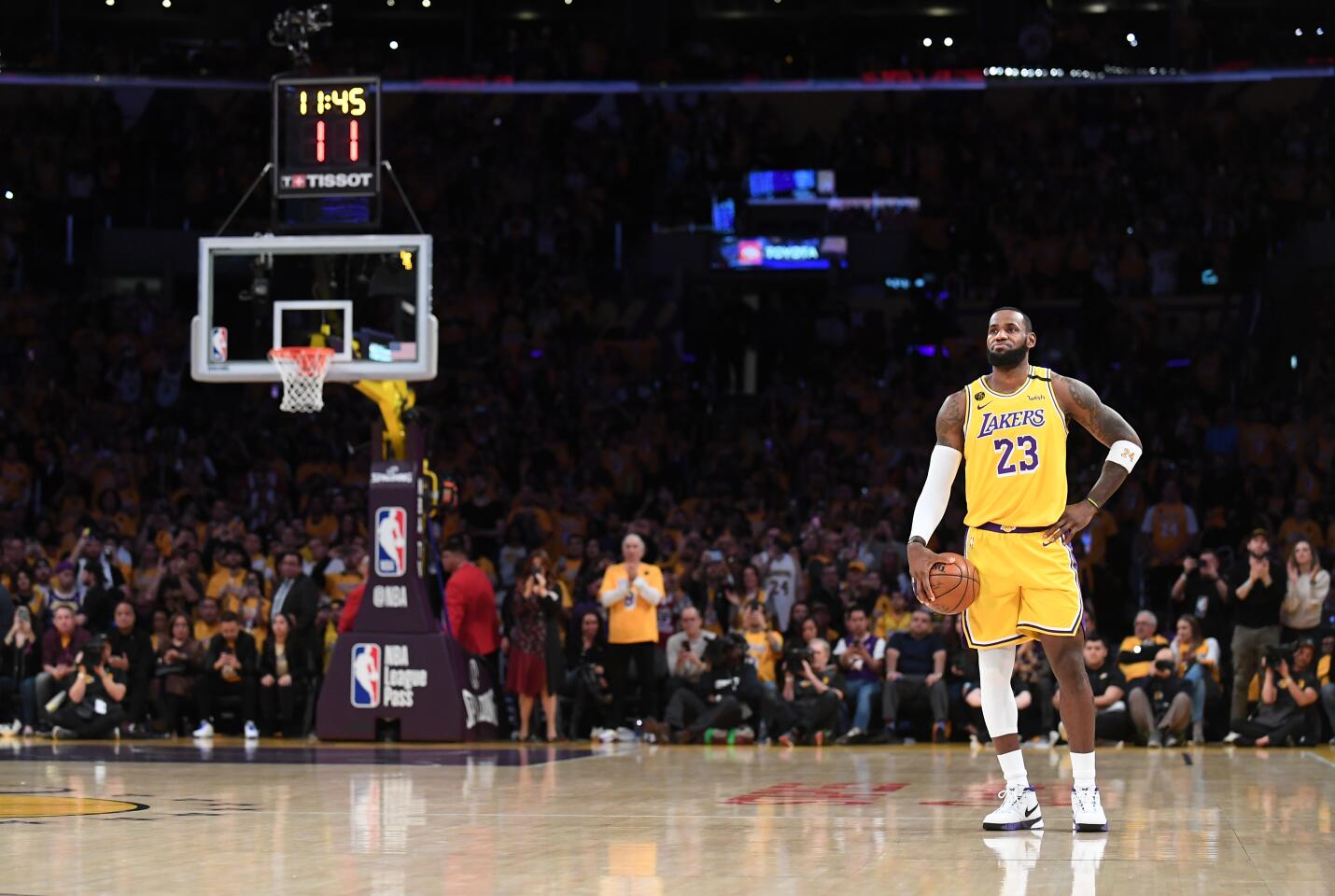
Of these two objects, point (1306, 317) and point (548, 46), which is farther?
point (548, 46)

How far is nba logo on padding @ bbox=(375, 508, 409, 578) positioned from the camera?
15.1 metres

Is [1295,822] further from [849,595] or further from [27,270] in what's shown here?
[27,270]

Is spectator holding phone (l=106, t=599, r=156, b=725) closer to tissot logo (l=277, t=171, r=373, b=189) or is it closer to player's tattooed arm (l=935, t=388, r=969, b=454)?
tissot logo (l=277, t=171, r=373, b=189)

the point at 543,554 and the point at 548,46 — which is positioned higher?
the point at 548,46

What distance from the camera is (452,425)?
2227 centimetres

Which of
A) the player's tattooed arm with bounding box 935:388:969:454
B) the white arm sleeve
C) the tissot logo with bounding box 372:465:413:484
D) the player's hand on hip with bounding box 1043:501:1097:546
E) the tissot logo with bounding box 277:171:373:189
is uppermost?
the tissot logo with bounding box 277:171:373:189

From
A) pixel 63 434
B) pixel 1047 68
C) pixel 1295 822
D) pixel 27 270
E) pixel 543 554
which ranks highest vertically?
pixel 1047 68

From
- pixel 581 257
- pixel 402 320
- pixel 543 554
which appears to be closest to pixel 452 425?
pixel 581 257

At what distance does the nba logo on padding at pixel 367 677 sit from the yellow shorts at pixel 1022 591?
8.04 m

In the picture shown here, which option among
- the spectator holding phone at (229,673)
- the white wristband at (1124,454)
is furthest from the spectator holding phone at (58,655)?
the white wristband at (1124,454)

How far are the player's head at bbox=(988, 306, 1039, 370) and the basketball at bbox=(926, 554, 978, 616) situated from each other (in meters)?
0.87

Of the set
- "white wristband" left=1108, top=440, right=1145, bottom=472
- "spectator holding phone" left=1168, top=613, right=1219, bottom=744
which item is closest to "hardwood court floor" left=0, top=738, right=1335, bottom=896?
"white wristband" left=1108, top=440, right=1145, bottom=472

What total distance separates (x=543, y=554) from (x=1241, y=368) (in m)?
10.4

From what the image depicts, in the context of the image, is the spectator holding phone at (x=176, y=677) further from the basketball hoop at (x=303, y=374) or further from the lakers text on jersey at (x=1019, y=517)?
the lakers text on jersey at (x=1019, y=517)
